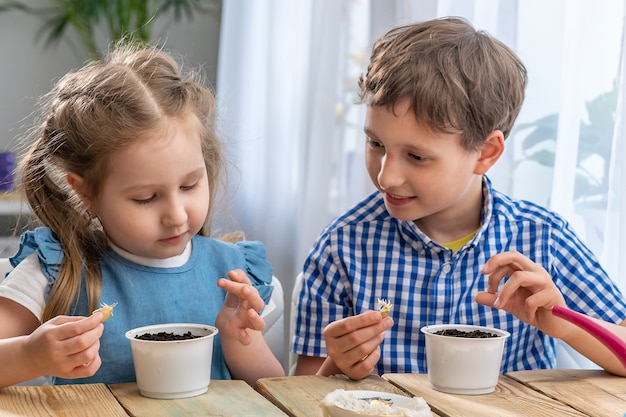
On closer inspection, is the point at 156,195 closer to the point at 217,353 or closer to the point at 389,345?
the point at 217,353

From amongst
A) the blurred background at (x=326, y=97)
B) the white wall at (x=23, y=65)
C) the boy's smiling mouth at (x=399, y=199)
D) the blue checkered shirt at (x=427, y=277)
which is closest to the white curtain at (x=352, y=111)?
the blurred background at (x=326, y=97)

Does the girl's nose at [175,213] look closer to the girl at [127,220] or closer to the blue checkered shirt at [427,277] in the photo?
the girl at [127,220]

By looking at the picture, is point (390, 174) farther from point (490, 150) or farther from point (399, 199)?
point (490, 150)

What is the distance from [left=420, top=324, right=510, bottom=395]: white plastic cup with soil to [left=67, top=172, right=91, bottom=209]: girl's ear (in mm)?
606

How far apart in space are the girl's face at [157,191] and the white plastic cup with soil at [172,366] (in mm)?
236

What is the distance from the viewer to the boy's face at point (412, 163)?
1.50m

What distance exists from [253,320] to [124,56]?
56cm

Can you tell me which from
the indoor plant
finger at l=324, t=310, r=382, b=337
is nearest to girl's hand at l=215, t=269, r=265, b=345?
finger at l=324, t=310, r=382, b=337

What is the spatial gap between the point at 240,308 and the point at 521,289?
410 millimetres

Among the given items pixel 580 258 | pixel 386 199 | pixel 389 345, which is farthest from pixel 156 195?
pixel 580 258

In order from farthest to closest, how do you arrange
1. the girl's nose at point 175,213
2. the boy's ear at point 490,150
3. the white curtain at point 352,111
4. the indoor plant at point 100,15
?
the indoor plant at point 100,15 → the white curtain at point 352,111 → the boy's ear at point 490,150 → the girl's nose at point 175,213

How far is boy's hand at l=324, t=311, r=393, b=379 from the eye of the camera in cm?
130

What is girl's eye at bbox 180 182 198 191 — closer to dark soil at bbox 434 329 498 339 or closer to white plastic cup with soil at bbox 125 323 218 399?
white plastic cup with soil at bbox 125 323 218 399

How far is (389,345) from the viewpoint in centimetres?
164
